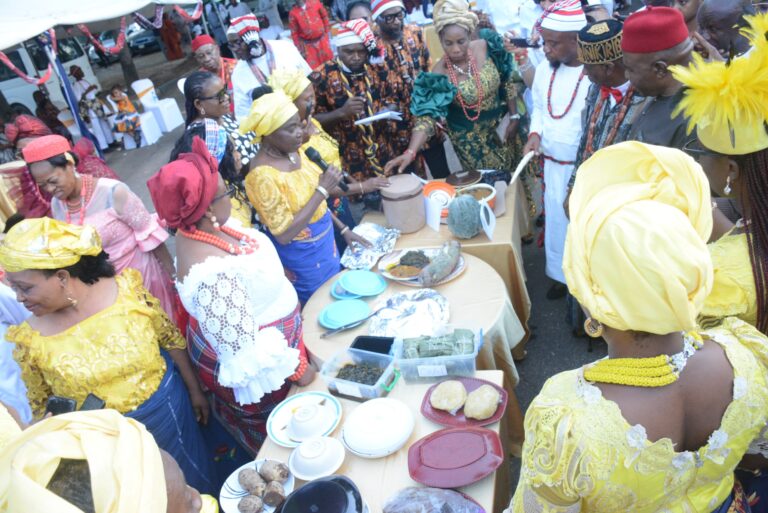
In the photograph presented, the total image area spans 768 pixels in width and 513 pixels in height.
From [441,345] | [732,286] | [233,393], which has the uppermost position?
[732,286]

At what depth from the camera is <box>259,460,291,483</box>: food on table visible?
76.1 inches

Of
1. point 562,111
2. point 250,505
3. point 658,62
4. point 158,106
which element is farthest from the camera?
point 158,106

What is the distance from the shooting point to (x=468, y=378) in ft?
7.37

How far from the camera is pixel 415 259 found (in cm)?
314

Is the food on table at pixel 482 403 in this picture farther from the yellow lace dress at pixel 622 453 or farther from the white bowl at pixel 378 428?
the yellow lace dress at pixel 622 453

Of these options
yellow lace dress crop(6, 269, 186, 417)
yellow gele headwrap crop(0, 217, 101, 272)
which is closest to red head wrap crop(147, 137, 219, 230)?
yellow gele headwrap crop(0, 217, 101, 272)

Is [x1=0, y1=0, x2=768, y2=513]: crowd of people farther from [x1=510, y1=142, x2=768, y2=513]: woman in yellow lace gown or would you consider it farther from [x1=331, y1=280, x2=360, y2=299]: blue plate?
[x1=331, y1=280, x2=360, y2=299]: blue plate

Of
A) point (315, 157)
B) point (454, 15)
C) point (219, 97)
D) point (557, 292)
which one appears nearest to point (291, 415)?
point (315, 157)

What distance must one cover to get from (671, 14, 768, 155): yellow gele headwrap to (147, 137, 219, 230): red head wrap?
73.3 inches

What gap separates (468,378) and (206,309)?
1.15 metres

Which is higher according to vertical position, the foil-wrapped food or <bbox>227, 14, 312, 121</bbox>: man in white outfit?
<bbox>227, 14, 312, 121</bbox>: man in white outfit

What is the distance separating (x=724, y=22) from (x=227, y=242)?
3.45 meters

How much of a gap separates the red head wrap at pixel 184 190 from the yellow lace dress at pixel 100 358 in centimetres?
51

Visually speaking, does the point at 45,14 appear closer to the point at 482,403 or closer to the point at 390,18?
the point at 390,18
